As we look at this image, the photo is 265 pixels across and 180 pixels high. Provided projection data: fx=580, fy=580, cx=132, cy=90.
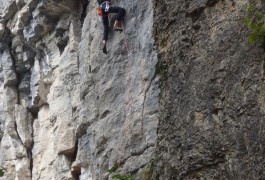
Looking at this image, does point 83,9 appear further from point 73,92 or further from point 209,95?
point 209,95

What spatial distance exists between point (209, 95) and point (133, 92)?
7877 millimetres

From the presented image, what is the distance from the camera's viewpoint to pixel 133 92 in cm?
1377

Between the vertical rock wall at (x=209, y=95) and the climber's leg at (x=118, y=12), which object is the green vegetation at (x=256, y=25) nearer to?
the vertical rock wall at (x=209, y=95)

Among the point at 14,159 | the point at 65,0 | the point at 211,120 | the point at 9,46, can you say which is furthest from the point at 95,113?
the point at 211,120

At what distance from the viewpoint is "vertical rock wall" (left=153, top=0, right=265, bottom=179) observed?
17.8 ft

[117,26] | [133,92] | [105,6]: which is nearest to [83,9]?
[105,6]

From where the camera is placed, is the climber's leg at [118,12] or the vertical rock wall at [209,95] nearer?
the vertical rock wall at [209,95]

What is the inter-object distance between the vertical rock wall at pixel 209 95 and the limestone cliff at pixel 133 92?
11 mm

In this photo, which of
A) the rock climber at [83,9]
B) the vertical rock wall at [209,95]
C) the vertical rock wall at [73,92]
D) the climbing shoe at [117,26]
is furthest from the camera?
the rock climber at [83,9]

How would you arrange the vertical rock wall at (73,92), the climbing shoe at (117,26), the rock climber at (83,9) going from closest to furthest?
the vertical rock wall at (73,92) → the climbing shoe at (117,26) → the rock climber at (83,9)

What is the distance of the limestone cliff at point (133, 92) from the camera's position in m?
5.66

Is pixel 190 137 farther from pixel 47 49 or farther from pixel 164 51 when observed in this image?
pixel 47 49

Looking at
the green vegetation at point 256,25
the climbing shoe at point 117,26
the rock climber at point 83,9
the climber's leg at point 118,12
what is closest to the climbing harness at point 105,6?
the climber's leg at point 118,12

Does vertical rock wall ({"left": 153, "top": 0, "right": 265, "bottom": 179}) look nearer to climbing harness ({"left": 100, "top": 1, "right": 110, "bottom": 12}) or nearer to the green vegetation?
the green vegetation
